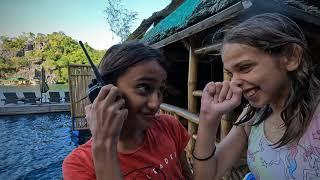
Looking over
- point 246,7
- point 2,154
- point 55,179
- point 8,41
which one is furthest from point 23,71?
point 246,7

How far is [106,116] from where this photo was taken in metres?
1.20

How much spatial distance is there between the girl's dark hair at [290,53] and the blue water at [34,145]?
9.52 meters

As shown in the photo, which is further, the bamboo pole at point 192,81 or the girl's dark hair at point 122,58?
the bamboo pole at point 192,81

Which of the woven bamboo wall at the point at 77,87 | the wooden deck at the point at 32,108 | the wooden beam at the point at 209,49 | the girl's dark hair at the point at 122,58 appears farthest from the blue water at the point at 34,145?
the girl's dark hair at the point at 122,58

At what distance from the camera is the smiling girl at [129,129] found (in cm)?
122

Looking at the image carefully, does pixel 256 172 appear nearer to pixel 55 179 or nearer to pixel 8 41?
pixel 55 179

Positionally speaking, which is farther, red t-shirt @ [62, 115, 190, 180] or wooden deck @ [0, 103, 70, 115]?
wooden deck @ [0, 103, 70, 115]

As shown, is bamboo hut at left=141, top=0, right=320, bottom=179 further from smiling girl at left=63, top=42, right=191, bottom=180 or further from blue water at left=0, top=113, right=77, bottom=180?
blue water at left=0, top=113, right=77, bottom=180

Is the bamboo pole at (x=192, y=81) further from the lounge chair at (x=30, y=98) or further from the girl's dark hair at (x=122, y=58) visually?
the lounge chair at (x=30, y=98)

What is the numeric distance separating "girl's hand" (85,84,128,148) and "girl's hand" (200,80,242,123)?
501 millimetres

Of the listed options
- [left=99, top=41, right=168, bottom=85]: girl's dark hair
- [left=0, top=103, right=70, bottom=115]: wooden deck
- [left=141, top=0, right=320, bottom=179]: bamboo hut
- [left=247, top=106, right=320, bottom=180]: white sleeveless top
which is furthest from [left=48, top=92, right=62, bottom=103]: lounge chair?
[left=247, top=106, right=320, bottom=180]: white sleeveless top

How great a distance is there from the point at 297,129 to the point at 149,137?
0.75 m

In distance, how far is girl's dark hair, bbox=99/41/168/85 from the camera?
58.1 inches

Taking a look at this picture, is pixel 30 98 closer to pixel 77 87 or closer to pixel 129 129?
pixel 77 87
